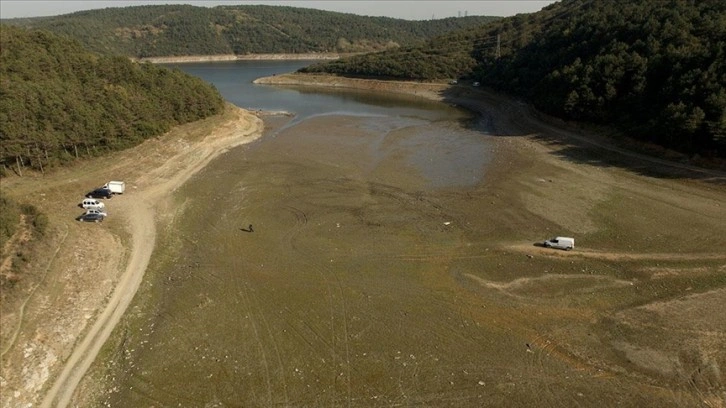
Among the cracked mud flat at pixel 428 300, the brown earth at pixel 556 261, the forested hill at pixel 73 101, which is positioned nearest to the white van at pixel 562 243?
the brown earth at pixel 556 261

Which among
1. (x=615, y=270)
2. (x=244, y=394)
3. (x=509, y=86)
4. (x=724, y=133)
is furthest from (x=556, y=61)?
(x=244, y=394)

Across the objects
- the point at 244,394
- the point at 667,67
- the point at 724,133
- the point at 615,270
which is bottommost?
the point at 244,394

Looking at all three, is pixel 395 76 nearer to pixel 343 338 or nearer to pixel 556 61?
pixel 556 61

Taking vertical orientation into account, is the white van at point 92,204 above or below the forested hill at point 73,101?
below

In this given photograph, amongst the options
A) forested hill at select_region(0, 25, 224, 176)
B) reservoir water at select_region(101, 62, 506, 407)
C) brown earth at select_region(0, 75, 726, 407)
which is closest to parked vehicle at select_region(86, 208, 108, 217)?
brown earth at select_region(0, 75, 726, 407)

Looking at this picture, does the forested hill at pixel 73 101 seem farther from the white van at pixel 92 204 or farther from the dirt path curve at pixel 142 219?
the white van at pixel 92 204
